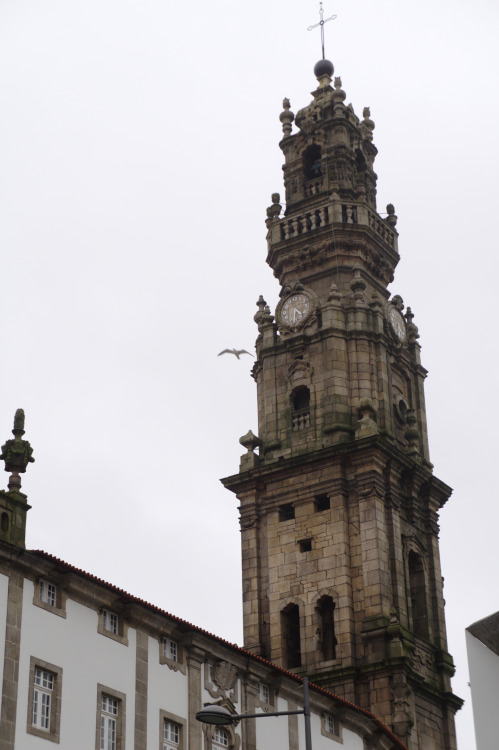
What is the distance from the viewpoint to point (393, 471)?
6044cm

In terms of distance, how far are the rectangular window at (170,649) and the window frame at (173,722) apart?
1.69 m

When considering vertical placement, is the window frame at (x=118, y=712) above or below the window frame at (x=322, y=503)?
below

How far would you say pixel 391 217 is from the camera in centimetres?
7119

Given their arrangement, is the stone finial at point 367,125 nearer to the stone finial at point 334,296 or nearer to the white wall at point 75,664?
the stone finial at point 334,296

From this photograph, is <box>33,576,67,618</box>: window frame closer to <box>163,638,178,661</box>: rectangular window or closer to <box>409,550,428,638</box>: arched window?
<box>163,638,178,661</box>: rectangular window

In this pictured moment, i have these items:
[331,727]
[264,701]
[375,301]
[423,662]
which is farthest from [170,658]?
[375,301]

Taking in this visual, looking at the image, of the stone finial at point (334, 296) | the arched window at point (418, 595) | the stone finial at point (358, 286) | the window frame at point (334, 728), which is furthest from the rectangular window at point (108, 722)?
the stone finial at point (358, 286)

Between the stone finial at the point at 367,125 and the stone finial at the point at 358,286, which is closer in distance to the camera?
the stone finial at the point at 358,286

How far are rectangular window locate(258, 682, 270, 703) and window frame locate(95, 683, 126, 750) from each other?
6720 mm

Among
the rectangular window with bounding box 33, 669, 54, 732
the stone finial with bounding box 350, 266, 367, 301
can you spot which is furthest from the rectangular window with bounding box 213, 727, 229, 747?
the stone finial with bounding box 350, 266, 367, 301

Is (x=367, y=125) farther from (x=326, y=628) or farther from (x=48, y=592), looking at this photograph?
(x=48, y=592)

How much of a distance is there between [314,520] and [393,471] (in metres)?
4.03

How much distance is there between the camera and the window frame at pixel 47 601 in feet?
117

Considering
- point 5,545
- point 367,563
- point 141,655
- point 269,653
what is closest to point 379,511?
point 367,563
